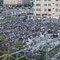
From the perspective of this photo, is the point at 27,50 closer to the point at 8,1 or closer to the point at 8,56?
the point at 8,56

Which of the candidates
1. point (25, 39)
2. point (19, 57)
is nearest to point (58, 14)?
point (25, 39)

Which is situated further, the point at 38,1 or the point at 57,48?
the point at 38,1

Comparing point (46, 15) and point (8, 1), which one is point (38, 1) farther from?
point (8, 1)

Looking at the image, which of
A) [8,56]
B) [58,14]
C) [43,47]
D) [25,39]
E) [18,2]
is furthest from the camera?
[18,2]

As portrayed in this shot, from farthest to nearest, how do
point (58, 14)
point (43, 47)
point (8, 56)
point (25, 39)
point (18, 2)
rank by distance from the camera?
1. point (18, 2)
2. point (58, 14)
3. point (25, 39)
4. point (43, 47)
5. point (8, 56)

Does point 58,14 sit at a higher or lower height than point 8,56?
lower

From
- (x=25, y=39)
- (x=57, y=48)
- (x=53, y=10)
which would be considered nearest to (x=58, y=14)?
(x=53, y=10)
